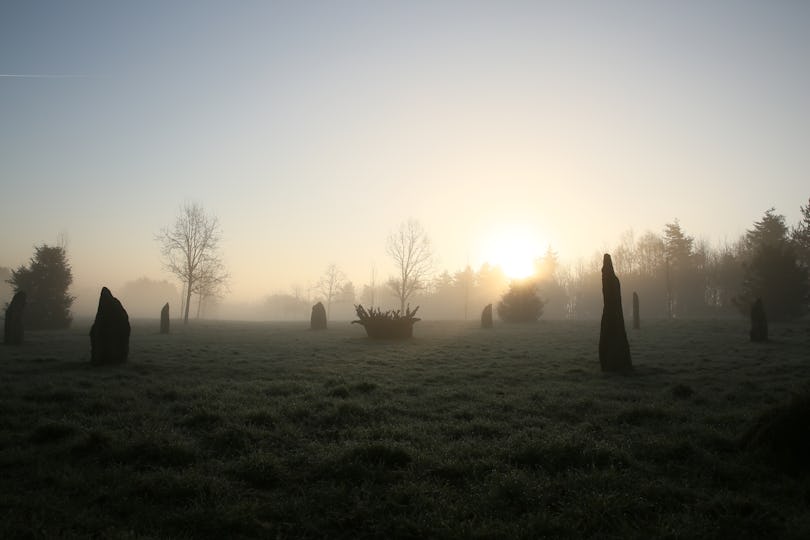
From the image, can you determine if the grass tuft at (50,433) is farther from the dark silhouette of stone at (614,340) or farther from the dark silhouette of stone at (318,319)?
the dark silhouette of stone at (318,319)

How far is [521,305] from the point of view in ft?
164

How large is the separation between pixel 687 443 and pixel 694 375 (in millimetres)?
8585

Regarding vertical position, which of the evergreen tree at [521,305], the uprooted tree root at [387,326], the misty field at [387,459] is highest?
the evergreen tree at [521,305]

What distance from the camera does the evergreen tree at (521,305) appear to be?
164ft

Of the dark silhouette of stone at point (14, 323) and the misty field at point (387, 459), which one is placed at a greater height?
the dark silhouette of stone at point (14, 323)

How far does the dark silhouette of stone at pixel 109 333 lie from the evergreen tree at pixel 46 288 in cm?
2812

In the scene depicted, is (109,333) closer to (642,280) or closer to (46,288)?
(46,288)

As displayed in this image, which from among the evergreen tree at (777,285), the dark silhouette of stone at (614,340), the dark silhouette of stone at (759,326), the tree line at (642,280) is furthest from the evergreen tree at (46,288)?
the evergreen tree at (777,285)

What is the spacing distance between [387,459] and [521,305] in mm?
45711

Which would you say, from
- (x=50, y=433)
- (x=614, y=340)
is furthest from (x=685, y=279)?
(x=50, y=433)

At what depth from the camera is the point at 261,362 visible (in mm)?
17281

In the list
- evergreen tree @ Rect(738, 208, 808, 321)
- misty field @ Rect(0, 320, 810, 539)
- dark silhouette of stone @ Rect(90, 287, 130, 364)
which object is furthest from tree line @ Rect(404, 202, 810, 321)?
dark silhouette of stone @ Rect(90, 287, 130, 364)

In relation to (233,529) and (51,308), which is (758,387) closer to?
(233,529)

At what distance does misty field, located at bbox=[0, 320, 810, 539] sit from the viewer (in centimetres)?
482
